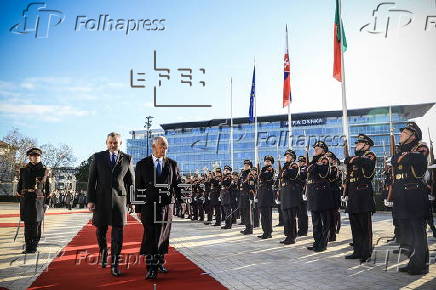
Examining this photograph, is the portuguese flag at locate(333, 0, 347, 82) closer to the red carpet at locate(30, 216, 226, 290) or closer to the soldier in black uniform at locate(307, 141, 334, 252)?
the soldier in black uniform at locate(307, 141, 334, 252)

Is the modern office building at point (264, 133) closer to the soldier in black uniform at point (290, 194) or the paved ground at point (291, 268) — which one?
the soldier in black uniform at point (290, 194)

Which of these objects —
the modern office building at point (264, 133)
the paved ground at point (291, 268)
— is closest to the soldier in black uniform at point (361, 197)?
the paved ground at point (291, 268)

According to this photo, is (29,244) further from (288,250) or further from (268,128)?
(268,128)

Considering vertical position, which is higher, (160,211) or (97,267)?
(160,211)

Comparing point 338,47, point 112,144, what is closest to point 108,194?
point 112,144

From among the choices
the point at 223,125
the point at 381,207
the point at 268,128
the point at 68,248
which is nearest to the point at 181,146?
the point at 223,125

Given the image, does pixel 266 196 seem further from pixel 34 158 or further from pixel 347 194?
pixel 34 158

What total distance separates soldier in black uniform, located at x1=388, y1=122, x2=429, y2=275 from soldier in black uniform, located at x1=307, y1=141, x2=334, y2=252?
2.03m

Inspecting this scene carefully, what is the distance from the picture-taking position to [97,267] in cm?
626

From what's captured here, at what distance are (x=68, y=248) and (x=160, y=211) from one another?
4117 mm

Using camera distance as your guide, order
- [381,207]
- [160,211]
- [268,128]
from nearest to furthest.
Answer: [160,211]
[381,207]
[268,128]

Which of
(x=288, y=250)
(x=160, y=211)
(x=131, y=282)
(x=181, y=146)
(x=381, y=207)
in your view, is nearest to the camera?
(x=131, y=282)

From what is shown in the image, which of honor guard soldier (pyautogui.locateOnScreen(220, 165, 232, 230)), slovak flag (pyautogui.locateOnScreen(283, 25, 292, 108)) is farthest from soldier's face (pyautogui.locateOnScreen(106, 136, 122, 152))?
slovak flag (pyautogui.locateOnScreen(283, 25, 292, 108))

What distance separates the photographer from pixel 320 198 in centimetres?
812
